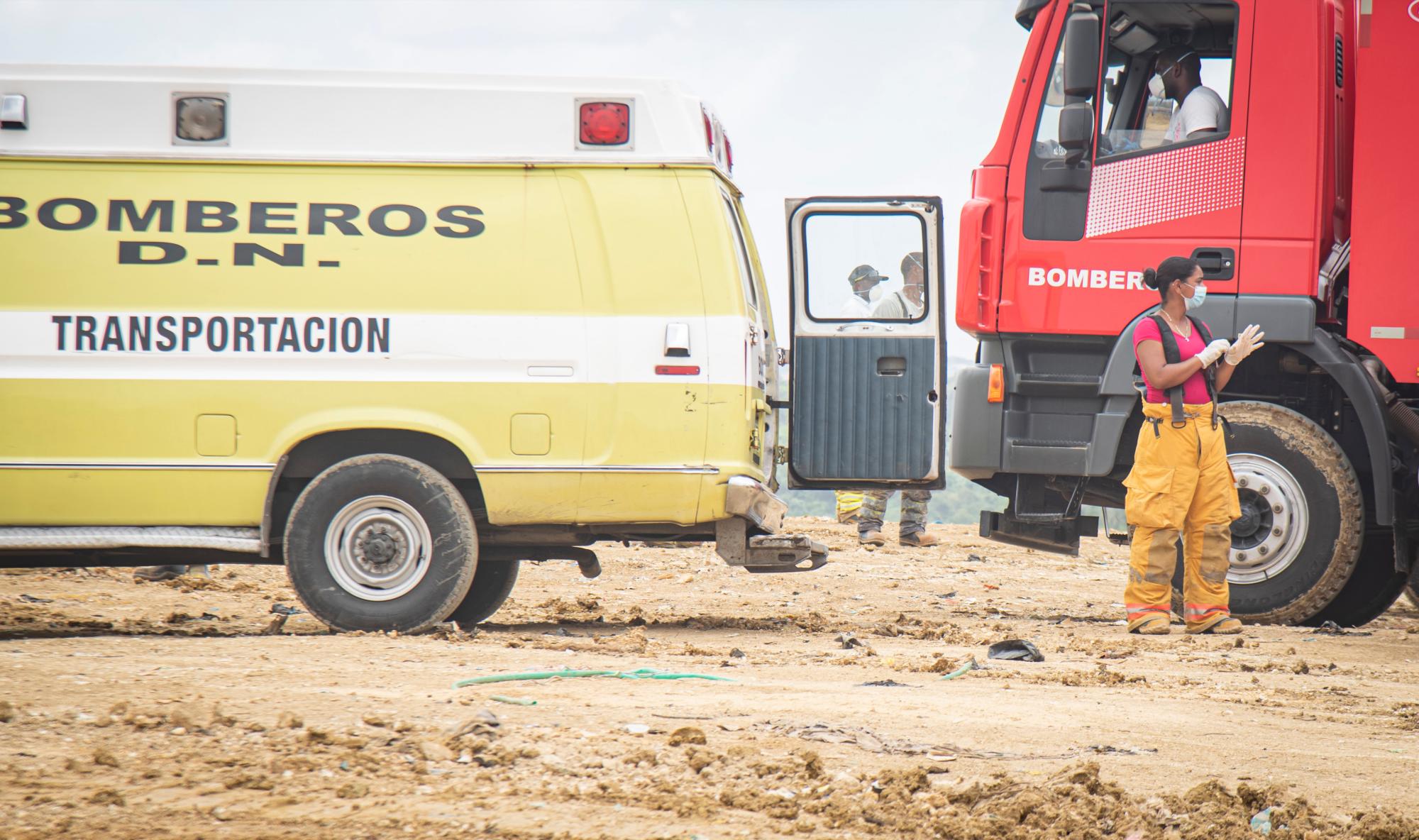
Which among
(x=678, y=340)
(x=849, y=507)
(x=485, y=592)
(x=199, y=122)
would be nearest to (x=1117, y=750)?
(x=678, y=340)

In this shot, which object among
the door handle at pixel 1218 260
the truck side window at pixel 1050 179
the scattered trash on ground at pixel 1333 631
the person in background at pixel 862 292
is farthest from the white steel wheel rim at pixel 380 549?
the scattered trash on ground at pixel 1333 631

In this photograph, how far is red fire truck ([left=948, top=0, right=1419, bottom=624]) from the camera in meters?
7.23

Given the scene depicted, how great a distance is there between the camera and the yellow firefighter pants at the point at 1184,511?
7.00 m

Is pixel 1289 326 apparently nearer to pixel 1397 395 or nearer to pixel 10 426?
pixel 1397 395

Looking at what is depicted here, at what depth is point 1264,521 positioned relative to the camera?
7.48 metres

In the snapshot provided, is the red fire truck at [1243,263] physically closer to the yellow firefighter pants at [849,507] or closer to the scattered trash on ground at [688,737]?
the scattered trash on ground at [688,737]

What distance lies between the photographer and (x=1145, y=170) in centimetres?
746

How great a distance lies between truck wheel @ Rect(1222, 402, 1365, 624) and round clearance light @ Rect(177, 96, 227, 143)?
5.50 metres

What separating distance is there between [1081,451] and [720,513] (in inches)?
92.0

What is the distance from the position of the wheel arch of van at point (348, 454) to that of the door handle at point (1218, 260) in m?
4.03

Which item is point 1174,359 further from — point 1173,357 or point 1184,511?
point 1184,511

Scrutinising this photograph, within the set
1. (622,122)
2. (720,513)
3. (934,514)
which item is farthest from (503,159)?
(934,514)

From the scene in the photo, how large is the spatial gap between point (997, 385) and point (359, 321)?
350 centimetres

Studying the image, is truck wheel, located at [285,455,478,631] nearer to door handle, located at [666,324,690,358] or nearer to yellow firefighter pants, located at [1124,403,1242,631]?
door handle, located at [666,324,690,358]
